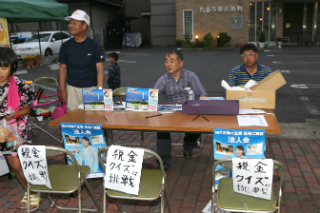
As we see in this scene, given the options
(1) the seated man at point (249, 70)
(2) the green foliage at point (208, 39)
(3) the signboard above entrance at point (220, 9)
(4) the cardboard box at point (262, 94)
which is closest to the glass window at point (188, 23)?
(3) the signboard above entrance at point (220, 9)

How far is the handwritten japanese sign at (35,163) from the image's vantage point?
2621mm

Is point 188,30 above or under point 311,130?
above

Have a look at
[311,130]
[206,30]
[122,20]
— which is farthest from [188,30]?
[311,130]

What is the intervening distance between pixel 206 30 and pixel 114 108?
20807 mm

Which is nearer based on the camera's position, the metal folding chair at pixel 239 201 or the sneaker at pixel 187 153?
the metal folding chair at pixel 239 201

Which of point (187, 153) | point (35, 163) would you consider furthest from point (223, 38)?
point (35, 163)

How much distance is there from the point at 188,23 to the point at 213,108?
21695 mm

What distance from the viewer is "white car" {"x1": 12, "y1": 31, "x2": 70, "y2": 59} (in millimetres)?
15514

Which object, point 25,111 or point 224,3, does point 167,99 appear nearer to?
point 25,111

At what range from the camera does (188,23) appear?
24078 millimetres

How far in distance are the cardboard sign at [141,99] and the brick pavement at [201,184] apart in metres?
0.94

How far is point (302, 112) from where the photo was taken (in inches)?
257

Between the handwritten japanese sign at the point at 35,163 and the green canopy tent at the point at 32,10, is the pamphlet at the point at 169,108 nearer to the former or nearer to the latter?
the handwritten japanese sign at the point at 35,163

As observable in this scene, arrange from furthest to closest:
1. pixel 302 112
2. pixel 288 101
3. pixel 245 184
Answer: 1. pixel 288 101
2. pixel 302 112
3. pixel 245 184
